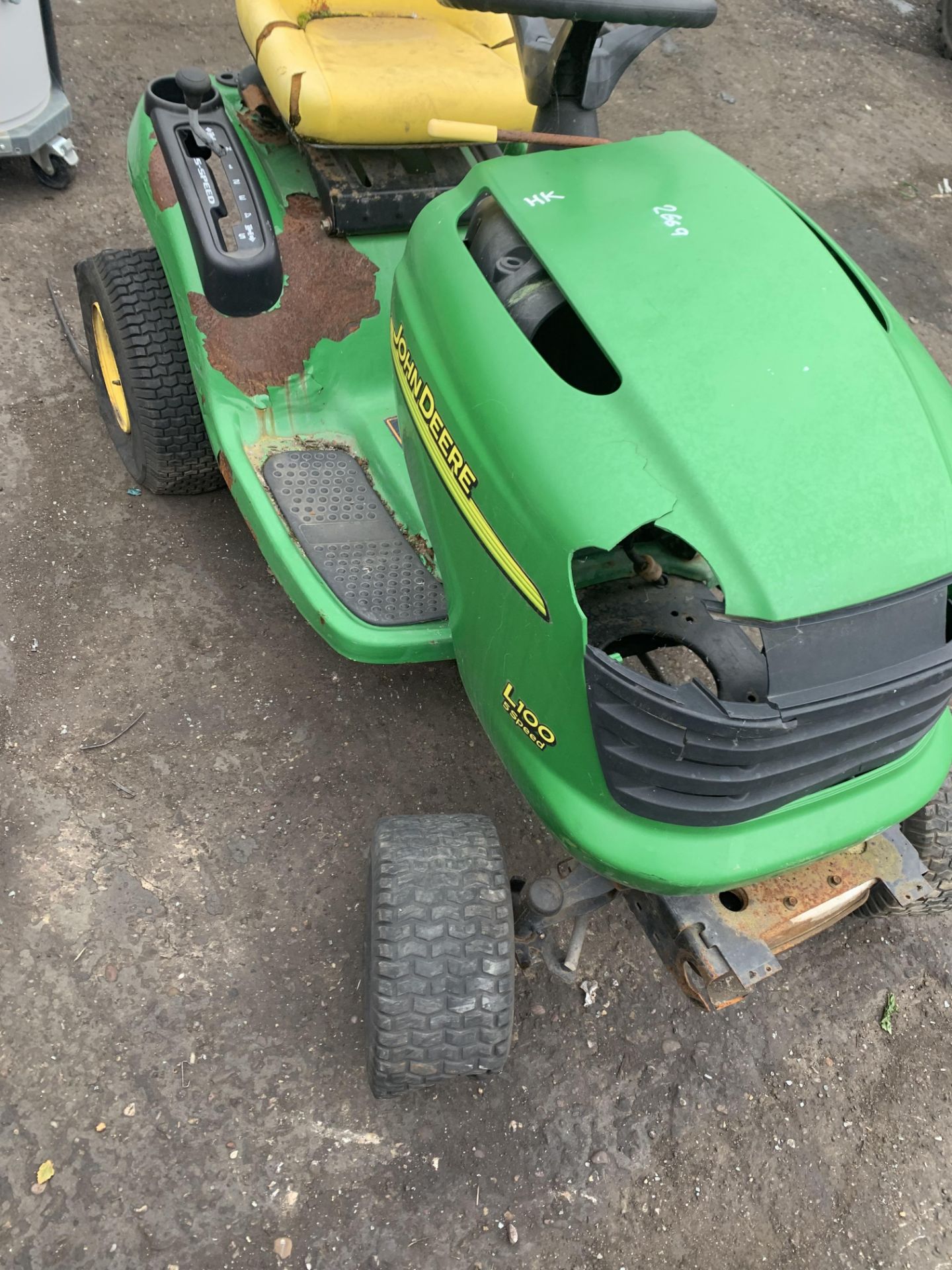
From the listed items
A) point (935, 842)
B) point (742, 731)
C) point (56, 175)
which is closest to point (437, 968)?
point (742, 731)

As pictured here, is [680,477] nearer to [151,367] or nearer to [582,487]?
[582,487]

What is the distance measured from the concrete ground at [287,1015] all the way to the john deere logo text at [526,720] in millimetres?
784

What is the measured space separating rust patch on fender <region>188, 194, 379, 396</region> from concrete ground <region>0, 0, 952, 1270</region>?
0.59m

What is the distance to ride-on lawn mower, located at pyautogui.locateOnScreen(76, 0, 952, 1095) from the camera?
4.80ft

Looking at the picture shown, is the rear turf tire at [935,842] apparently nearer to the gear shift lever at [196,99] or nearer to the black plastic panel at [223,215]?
the black plastic panel at [223,215]

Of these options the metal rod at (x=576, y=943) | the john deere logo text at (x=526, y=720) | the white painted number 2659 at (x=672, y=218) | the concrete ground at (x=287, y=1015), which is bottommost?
the concrete ground at (x=287, y=1015)

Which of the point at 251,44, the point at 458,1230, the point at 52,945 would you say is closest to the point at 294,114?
the point at 251,44

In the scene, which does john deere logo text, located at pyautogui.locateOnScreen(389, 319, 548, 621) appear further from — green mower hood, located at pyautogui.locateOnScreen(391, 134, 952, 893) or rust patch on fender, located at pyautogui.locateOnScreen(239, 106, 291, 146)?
rust patch on fender, located at pyautogui.locateOnScreen(239, 106, 291, 146)

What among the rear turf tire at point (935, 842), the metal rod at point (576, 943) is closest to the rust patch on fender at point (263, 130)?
the metal rod at point (576, 943)

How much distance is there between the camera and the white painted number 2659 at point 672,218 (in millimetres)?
1708

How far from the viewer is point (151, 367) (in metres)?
2.53

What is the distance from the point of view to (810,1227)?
6.51 feet

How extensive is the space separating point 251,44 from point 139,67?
7.31 feet

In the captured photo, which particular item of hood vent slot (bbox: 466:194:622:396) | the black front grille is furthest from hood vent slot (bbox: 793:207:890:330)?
the black front grille
